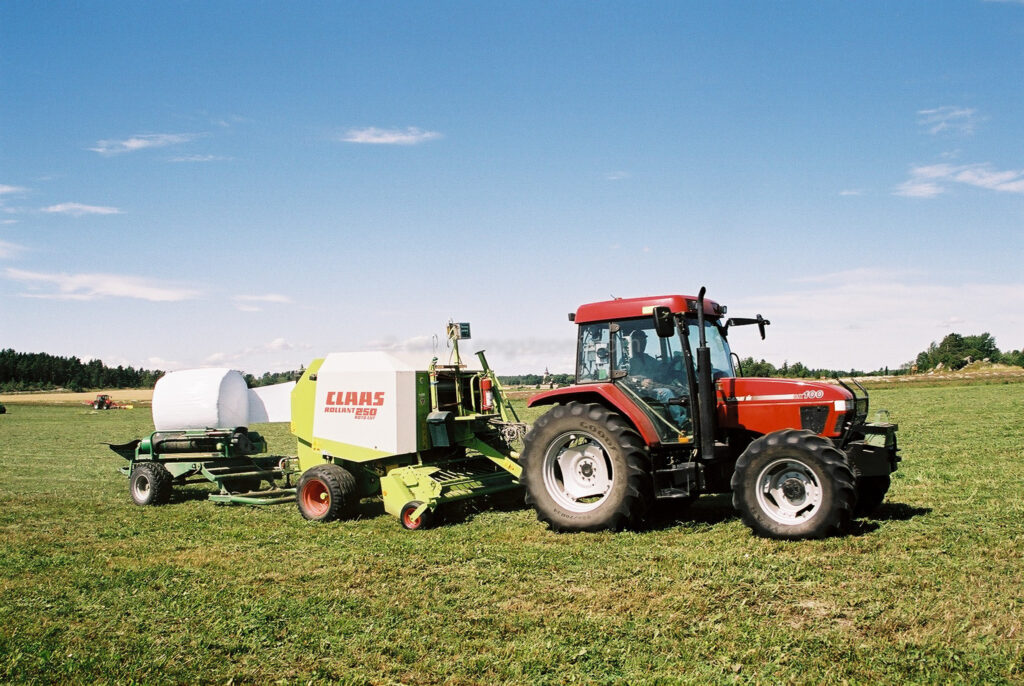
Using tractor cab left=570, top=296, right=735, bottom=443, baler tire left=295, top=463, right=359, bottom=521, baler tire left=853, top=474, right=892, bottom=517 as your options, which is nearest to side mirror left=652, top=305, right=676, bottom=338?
tractor cab left=570, top=296, right=735, bottom=443

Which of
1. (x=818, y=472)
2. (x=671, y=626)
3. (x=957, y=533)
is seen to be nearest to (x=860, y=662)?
(x=671, y=626)

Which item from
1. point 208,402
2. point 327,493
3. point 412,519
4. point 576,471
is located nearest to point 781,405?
point 576,471

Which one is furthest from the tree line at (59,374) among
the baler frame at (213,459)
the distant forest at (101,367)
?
the baler frame at (213,459)

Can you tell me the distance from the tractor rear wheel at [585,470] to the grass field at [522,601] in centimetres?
30

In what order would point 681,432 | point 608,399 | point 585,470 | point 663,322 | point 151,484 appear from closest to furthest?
point 663,322, point 681,432, point 608,399, point 585,470, point 151,484

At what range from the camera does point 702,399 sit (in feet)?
26.8

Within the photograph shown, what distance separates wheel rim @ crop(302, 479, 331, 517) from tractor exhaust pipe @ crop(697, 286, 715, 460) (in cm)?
496

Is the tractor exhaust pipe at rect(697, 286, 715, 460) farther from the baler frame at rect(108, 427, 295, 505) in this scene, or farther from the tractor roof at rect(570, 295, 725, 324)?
the baler frame at rect(108, 427, 295, 505)

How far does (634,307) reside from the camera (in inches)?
347

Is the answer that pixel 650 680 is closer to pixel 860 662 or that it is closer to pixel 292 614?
pixel 860 662

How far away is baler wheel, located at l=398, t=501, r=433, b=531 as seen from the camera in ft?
30.2

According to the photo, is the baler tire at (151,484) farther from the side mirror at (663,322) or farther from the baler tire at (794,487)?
the baler tire at (794,487)

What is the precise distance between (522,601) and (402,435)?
4.26m

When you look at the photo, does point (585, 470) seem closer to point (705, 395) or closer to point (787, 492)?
point (705, 395)
